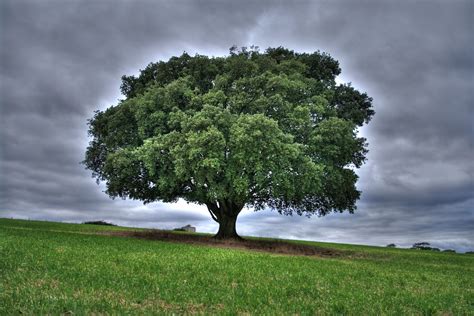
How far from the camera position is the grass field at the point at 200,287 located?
11.7m

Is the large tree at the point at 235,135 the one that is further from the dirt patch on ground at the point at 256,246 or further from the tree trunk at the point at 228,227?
the dirt patch on ground at the point at 256,246

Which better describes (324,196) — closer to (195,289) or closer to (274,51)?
(274,51)

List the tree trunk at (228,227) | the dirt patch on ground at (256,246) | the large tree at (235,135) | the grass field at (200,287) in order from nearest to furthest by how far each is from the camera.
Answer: the grass field at (200,287) < the large tree at (235,135) < the dirt patch on ground at (256,246) < the tree trunk at (228,227)

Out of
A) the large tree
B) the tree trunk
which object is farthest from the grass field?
the tree trunk

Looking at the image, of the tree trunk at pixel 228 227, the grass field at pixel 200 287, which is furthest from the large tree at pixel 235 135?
the grass field at pixel 200 287

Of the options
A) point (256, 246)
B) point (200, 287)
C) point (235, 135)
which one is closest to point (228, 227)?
point (256, 246)

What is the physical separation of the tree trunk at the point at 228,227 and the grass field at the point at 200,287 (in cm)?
2240

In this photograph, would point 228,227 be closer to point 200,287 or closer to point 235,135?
point 235,135

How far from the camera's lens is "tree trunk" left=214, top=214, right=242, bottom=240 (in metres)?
44.7

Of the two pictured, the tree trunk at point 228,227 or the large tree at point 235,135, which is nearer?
the large tree at point 235,135

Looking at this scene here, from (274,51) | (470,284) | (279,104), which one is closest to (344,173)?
(279,104)

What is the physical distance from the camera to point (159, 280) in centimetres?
1527

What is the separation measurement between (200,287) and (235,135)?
20.2 meters

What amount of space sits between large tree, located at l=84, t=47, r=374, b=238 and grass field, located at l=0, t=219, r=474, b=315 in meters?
13.5
